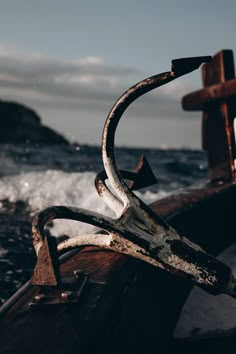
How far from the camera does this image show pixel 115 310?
167cm

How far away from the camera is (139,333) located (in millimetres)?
1850

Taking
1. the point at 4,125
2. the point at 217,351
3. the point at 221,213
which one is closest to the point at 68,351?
the point at 217,351

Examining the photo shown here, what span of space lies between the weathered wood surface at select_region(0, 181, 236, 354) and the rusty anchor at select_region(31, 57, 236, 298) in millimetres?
166

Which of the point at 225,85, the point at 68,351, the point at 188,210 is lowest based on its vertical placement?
the point at 68,351

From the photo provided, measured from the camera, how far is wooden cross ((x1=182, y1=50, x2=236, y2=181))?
3.75 m

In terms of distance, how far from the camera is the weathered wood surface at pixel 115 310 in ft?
4.43

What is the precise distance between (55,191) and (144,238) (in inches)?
287

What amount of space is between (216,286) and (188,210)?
119 cm

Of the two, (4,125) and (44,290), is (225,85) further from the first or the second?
(4,125)

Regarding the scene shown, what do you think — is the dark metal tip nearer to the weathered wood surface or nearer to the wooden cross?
the weathered wood surface

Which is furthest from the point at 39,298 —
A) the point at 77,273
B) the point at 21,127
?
the point at 21,127

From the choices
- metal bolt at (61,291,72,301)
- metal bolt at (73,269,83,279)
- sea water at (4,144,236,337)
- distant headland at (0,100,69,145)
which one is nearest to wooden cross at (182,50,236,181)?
sea water at (4,144,236,337)

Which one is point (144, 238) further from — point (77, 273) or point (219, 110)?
point (219, 110)

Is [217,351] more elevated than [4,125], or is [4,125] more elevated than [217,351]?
[4,125]
